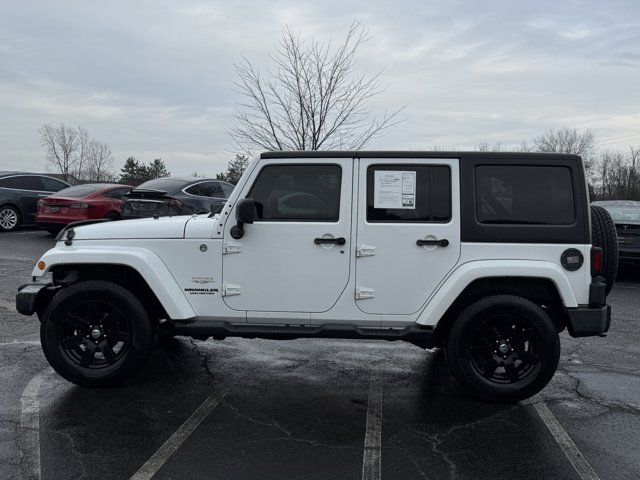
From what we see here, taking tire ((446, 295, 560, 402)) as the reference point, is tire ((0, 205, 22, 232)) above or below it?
above

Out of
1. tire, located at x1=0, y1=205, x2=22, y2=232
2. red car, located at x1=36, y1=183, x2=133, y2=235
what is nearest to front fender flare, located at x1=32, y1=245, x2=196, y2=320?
red car, located at x1=36, y1=183, x2=133, y2=235

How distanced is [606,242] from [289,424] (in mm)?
2896

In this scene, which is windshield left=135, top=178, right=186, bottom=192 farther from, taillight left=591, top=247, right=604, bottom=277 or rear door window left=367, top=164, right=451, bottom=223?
taillight left=591, top=247, right=604, bottom=277

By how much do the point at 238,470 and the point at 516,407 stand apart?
89.4 inches

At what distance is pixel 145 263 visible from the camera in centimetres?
458

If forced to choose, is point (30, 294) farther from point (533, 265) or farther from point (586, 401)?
point (586, 401)

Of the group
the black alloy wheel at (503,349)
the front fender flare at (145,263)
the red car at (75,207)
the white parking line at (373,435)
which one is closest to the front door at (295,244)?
the front fender flare at (145,263)

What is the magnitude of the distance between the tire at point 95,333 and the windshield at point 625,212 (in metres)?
8.57

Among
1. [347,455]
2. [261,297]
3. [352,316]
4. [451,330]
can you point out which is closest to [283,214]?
[261,297]

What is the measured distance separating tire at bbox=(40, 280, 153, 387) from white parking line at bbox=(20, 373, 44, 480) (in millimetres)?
274

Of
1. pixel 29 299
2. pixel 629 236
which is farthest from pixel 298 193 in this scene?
pixel 629 236

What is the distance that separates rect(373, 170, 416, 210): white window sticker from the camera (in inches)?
181

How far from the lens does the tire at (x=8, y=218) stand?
1518 cm

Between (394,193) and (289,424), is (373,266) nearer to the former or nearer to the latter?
(394,193)
